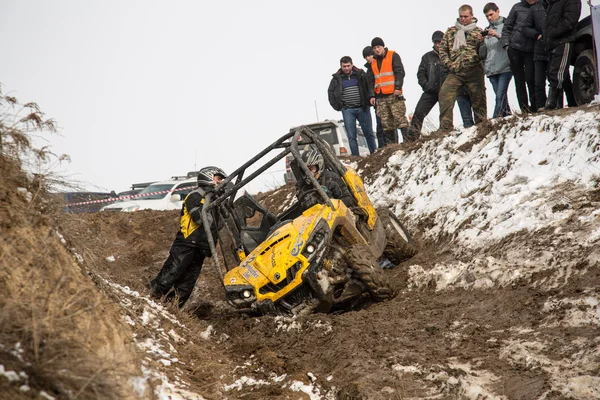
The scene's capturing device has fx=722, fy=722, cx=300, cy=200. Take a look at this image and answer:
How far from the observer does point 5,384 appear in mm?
3516

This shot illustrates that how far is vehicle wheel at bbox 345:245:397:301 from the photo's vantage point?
8297 millimetres

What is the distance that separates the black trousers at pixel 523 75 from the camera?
1106 cm

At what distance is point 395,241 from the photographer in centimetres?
1005

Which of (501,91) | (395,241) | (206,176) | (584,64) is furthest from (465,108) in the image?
(206,176)

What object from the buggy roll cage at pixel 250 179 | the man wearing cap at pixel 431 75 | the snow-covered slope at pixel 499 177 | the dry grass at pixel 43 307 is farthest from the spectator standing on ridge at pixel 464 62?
the dry grass at pixel 43 307

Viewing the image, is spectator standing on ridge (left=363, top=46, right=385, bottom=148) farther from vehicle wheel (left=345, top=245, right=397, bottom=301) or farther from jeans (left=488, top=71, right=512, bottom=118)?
vehicle wheel (left=345, top=245, right=397, bottom=301)

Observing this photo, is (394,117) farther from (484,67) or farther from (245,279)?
(245,279)

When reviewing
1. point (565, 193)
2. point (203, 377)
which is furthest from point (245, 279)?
point (565, 193)

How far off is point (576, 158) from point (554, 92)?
1.82 meters

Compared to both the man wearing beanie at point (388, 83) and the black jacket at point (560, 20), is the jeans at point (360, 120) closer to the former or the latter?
the man wearing beanie at point (388, 83)

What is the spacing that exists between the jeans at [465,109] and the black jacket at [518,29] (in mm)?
1841

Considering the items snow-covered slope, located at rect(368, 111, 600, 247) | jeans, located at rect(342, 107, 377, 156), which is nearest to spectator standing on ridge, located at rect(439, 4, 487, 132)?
snow-covered slope, located at rect(368, 111, 600, 247)

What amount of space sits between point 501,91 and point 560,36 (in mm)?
1782

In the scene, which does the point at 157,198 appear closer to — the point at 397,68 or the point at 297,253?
the point at 397,68
